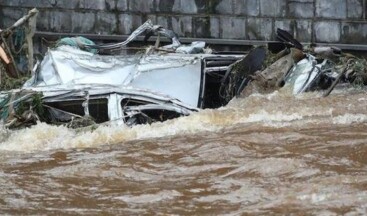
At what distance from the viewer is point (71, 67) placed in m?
11.4

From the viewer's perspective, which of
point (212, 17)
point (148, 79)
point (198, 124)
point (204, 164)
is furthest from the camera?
point (212, 17)

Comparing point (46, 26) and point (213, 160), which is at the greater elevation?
point (46, 26)

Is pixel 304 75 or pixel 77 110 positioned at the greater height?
pixel 304 75

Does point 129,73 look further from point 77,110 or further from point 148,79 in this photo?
point 77,110

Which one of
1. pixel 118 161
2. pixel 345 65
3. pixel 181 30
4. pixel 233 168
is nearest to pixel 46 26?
pixel 181 30

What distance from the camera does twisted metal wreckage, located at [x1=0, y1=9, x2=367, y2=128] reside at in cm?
1035

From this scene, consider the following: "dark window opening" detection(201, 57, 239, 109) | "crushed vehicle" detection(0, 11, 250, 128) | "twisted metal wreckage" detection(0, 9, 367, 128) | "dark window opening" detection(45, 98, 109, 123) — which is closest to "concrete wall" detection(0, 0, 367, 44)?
"twisted metal wreckage" detection(0, 9, 367, 128)

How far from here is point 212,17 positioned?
53.4 feet

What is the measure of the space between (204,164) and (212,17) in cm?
856

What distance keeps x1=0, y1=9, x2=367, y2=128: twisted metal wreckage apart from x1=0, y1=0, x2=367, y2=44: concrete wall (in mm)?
2611

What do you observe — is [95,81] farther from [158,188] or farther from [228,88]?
[158,188]

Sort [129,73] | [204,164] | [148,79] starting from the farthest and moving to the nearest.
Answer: [129,73], [148,79], [204,164]

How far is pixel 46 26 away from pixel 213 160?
904 centimetres

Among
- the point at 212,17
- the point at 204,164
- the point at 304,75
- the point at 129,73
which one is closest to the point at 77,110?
the point at 129,73
